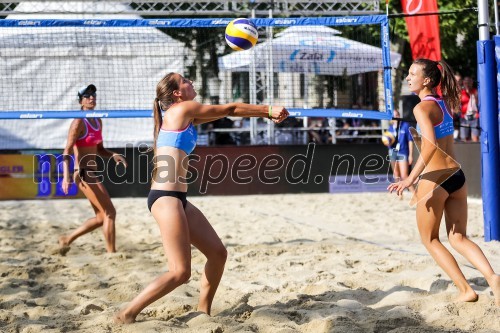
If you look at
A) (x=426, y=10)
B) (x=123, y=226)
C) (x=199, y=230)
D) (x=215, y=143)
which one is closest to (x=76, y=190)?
(x=215, y=143)

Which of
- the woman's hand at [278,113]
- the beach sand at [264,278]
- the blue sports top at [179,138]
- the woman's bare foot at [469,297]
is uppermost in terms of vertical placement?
the woman's hand at [278,113]

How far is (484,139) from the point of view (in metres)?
7.64

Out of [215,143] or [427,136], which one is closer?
[427,136]

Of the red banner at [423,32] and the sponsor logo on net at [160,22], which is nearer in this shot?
the sponsor logo on net at [160,22]

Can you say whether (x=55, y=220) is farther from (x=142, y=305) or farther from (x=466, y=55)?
→ (x=466, y=55)

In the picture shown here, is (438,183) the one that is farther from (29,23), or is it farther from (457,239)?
(29,23)

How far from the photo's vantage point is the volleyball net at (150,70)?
35.3 feet

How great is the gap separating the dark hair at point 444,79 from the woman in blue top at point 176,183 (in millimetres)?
1122

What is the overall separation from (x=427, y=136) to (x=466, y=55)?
20.2 metres

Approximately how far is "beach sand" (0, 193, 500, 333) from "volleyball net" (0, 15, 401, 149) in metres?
1.72

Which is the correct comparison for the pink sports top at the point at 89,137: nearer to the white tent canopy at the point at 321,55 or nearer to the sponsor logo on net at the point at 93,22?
the sponsor logo on net at the point at 93,22

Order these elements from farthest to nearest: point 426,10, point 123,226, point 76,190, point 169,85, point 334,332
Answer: point 76,190
point 123,226
point 426,10
point 169,85
point 334,332

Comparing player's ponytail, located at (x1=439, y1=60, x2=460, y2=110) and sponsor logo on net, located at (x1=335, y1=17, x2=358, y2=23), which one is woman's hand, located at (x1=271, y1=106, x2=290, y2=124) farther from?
sponsor logo on net, located at (x1=335, y1=17, x2=358, y2=23)

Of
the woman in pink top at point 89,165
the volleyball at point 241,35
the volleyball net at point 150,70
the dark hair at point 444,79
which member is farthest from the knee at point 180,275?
the volleyball net at point 150,70
